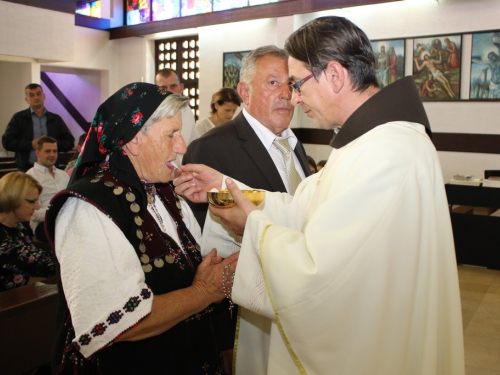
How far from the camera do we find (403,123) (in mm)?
1788

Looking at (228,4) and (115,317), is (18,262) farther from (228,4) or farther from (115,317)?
(228,4)

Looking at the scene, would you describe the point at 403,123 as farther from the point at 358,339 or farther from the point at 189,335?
the point at 189,335

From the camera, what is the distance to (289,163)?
3.02 metres

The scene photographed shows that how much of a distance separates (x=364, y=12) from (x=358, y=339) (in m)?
9.41

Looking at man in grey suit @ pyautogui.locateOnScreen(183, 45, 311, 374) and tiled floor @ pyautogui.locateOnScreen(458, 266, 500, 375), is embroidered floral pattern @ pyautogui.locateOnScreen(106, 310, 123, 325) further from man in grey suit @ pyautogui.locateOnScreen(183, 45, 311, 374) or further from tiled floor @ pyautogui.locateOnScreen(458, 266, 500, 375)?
tiled floor @ pyautogui.locateOnScreen(458, 266, 500, 375)

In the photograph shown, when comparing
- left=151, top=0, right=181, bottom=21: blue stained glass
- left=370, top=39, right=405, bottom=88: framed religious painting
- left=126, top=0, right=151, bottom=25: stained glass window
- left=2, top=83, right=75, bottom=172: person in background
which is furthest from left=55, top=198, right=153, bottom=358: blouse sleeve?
left=126, top=0, right=151, bottom=25: stained glass window

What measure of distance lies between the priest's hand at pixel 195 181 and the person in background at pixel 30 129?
555cm

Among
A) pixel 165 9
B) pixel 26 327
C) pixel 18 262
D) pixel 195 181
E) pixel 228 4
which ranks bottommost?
pixel 26 327

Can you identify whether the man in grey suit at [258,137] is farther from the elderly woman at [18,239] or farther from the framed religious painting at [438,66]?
the framed religious painting at [438,66]

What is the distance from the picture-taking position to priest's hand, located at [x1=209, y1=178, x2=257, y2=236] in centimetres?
195

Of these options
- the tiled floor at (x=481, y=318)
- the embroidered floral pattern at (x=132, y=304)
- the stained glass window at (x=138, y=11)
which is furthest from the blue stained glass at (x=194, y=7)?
the embroidered floral pattern at (x=132, y=304)

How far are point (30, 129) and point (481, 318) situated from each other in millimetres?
6336

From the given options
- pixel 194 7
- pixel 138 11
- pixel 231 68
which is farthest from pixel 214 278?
pixel 138 11

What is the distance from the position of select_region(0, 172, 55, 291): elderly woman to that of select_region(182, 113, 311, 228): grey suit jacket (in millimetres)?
1386
